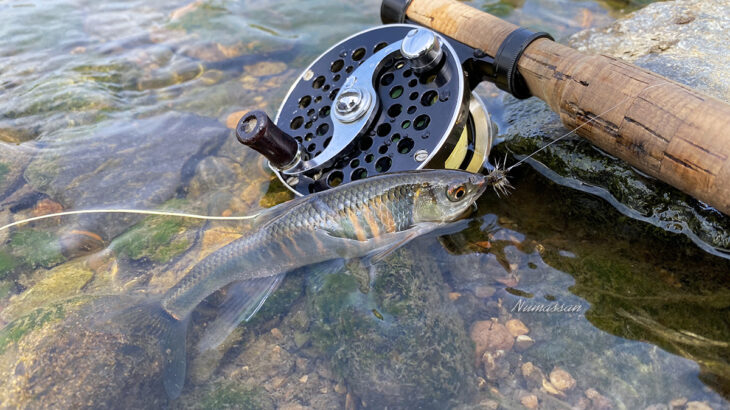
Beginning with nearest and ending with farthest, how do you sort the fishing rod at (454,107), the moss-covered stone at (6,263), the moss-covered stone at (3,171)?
the fishing rod at (454,107) < the moss-covered stone at (6,263) < the moss-covered stone at (3,171)

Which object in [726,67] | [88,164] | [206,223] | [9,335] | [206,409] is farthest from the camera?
[88,164]

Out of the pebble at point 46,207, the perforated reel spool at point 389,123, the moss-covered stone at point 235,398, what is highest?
the perforated reel spool at point 389,123

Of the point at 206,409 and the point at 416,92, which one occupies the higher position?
the point at 416,92

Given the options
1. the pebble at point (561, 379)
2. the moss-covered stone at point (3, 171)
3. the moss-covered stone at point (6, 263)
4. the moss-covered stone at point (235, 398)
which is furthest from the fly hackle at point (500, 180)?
the moss-covered stone at point (3, 171)

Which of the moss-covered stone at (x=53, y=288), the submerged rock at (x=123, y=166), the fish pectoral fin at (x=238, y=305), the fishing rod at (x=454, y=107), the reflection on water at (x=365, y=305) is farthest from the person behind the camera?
the submerged rock at (x=123, y=166)

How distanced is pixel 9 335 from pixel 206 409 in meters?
1.22

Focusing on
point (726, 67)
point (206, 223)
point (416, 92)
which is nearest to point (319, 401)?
point (206, 223)

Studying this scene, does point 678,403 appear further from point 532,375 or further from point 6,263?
point 6,263

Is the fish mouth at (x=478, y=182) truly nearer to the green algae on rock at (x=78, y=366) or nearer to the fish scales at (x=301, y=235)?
the fish scales at (x=301, y=235)

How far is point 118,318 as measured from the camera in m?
2.87

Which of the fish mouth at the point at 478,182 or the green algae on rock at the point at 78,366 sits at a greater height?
the fish mouth at the point at 478,182

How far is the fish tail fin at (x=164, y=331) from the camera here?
271cm

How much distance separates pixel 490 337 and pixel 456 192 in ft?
2.58

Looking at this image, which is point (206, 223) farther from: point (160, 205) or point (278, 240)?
point (278, 240)
